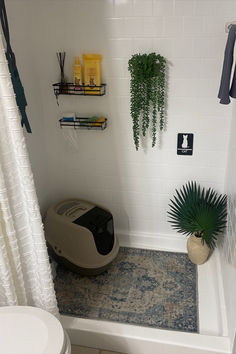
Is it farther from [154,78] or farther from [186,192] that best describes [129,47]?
Answer: [186,192]

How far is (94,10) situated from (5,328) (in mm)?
1843

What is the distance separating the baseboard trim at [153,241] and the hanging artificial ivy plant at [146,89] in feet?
2.66

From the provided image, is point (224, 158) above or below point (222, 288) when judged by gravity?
above

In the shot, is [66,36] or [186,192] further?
[186,192]

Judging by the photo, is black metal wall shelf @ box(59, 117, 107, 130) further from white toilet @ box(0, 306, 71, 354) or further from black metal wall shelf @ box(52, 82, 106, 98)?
white toilet @ box(0, 306, 71, 354)

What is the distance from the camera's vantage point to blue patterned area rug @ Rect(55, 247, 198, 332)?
205 cm

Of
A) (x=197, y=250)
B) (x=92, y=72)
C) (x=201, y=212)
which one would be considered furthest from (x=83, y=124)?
(x=197, y=250)

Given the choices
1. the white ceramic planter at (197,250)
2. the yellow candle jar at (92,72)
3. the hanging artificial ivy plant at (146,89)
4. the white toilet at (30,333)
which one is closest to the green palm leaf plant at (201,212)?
the white ceramic planter at (197,250)

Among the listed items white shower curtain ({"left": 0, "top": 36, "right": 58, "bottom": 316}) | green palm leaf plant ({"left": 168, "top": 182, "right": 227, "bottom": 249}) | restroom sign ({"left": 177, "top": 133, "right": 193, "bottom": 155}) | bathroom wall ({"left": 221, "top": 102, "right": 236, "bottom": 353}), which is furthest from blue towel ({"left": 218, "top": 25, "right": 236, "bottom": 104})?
white shower curtain ({"left": 0, "top": 36, "right": 58, "bottom": 316})

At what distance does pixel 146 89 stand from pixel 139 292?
1.34m

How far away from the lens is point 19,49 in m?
2.09

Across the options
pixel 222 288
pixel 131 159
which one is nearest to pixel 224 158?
pixel 131 159

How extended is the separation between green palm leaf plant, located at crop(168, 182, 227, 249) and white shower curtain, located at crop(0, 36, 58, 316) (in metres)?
1.03

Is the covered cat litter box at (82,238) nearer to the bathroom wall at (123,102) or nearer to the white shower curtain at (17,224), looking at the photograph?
the bathroom wall at (123,102)
